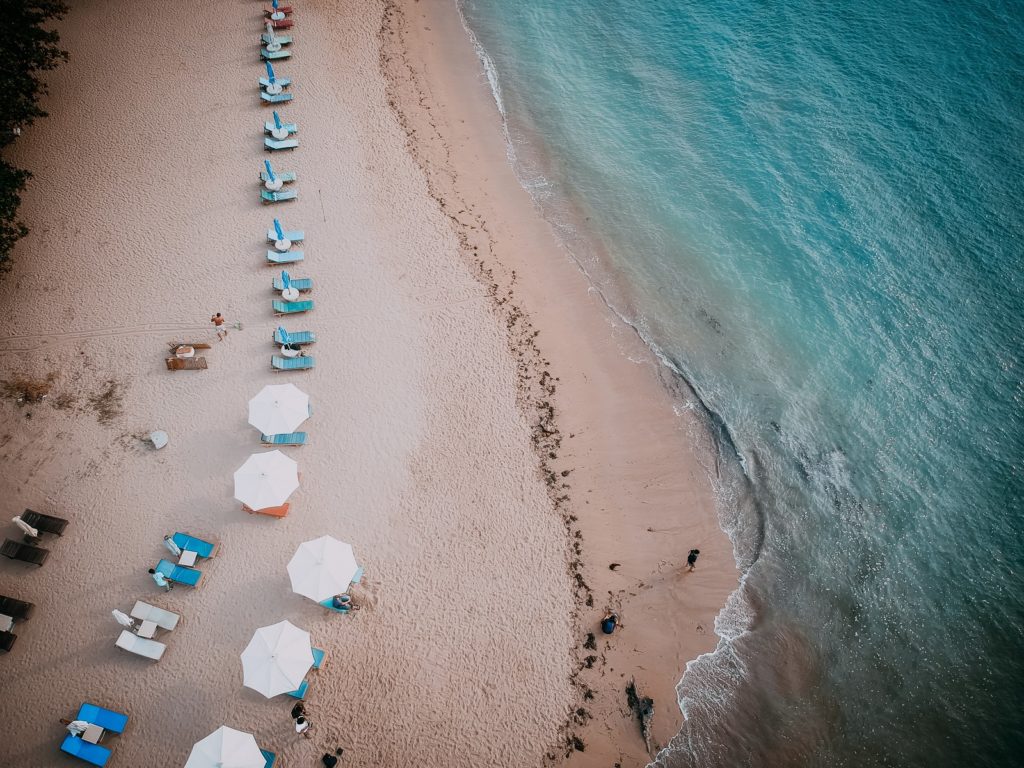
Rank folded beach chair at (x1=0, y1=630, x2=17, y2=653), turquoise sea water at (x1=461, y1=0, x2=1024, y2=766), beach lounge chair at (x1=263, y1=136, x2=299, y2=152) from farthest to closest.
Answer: beach lounge chair at (x1=263, y1=136, x2=299, y2=152)
turquoise sea water at (x1=461, y1=0, x2=1024, y2=766)
folded beach chair at (x1=0, y1=630, x2=17, y2=653)

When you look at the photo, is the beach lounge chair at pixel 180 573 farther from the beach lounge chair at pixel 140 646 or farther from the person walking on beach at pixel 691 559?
the person walking on beach at pixel 691 559

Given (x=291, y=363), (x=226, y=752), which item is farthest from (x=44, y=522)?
(x=226, y=752)

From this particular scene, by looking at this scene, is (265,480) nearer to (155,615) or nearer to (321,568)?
(321,568)

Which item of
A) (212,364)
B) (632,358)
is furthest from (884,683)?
(212,364)

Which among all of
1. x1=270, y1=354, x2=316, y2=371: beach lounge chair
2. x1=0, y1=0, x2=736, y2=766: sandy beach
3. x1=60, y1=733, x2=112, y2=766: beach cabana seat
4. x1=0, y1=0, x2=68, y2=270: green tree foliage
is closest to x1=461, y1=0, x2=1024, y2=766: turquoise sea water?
x1=0, y1=0, x2=736, y2=766: sandy beach

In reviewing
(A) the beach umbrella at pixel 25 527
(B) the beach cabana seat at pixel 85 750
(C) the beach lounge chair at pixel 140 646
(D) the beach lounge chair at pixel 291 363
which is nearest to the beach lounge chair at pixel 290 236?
(D) the beach lounge chair at pixel 291 363

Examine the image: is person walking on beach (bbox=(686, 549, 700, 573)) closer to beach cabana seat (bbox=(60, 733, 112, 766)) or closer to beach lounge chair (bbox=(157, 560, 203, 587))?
beach lounge chair (bbox=(157, 560, 203, 587))

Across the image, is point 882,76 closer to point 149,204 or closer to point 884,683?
point 884,683
